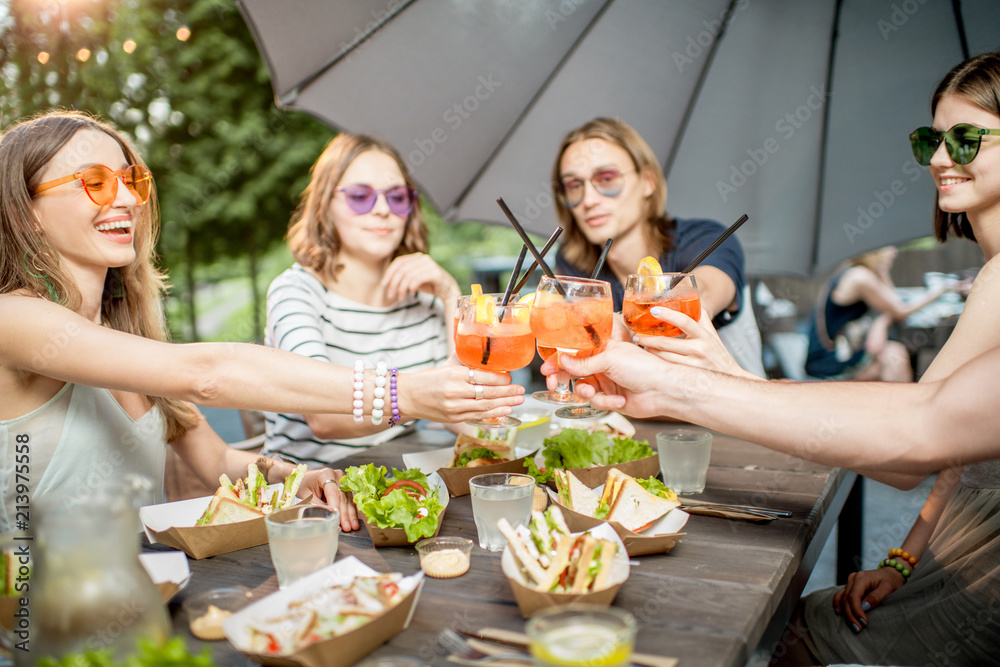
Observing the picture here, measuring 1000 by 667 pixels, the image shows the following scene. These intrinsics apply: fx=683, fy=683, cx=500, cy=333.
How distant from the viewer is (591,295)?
71.7 inches

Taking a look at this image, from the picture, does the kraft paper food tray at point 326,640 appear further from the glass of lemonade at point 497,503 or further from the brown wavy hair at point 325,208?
the brown wavy hair at point 325,208

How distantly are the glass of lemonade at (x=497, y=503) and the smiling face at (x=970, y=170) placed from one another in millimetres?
1540

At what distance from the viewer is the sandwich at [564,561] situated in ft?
4.09

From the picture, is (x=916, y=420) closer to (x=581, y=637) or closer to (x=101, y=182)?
(x=581, y=637)

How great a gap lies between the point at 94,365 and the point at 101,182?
59 centimetres

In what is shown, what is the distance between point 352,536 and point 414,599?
542 millimetres

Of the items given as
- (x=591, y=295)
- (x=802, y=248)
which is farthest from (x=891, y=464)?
(x=802, y=248)

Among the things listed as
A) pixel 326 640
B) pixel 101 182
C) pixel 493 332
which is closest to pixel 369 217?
pixel 101 182

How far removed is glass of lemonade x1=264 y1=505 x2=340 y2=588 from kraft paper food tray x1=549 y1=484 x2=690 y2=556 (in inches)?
21.0

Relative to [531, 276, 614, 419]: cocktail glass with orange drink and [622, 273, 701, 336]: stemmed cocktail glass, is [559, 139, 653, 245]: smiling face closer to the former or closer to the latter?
[622, 273, 701, 336]: stemmed cocktail glass

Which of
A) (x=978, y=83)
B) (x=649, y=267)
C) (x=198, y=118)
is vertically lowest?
(x=649, y=267)

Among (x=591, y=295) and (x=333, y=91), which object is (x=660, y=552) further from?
(x=333, y=91)

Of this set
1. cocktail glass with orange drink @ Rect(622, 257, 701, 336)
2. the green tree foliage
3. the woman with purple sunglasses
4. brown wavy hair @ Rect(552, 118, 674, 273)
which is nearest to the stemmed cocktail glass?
cocktail glass with orange drink @ Rect(622, 257, 701, 336)

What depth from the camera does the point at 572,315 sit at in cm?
180
